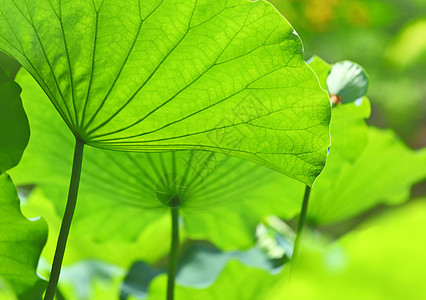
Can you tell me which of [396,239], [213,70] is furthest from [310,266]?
[213,70]

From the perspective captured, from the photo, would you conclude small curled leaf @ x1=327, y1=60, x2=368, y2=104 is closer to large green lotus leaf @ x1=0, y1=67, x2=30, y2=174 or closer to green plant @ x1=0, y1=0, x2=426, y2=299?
green plant @ x1=0, y1=0, x2=426, y2=299

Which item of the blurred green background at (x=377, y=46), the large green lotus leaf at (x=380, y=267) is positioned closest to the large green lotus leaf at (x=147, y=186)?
the large green lotus leaf at (x=380, y=267)

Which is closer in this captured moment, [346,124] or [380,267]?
[380,267]

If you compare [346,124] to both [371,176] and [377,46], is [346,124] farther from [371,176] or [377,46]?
[377,46]

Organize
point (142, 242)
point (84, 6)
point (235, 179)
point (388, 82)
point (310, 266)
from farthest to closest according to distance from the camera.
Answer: point (388, 82), point (142, 242), point (235, 179), point (84, 6), point (310, 266)

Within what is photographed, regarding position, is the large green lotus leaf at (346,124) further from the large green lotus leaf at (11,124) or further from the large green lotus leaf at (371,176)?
the large green lotus leaf at (11,124)

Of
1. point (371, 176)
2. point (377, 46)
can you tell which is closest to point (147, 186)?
point (371, 176)

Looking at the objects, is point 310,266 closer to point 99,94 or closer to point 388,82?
point 99,94
